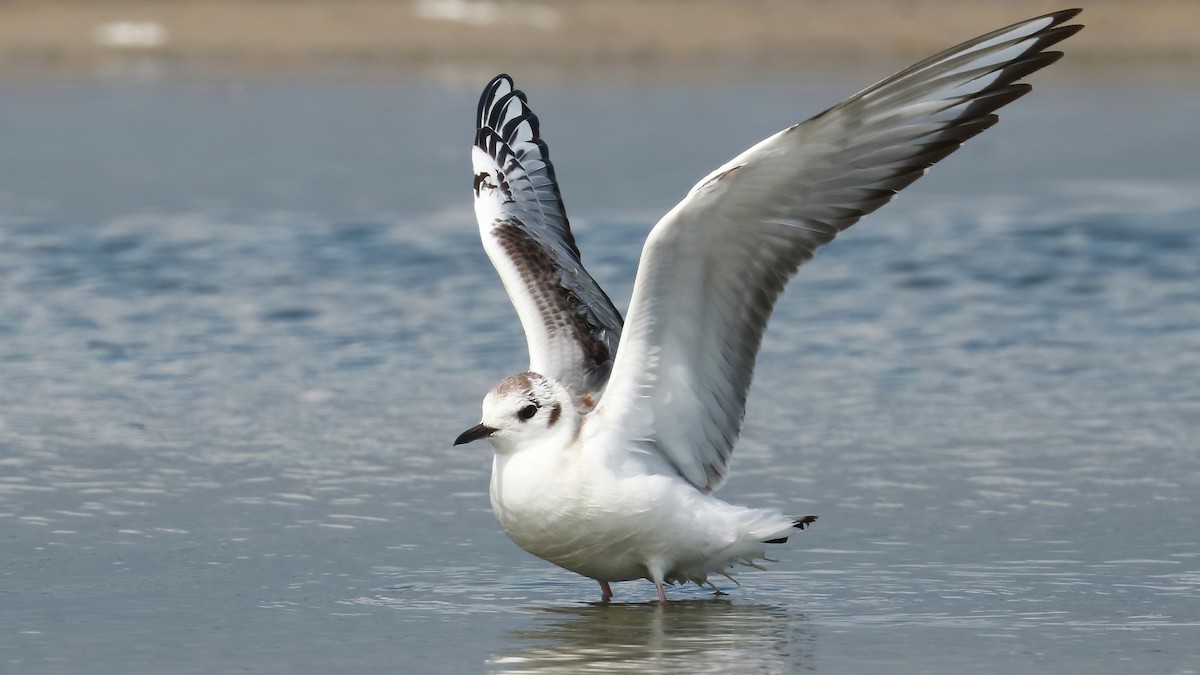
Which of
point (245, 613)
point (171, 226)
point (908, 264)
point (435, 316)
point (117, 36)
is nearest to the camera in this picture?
point (245, 613)

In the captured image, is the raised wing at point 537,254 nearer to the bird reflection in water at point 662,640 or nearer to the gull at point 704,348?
the gull at point 704,348

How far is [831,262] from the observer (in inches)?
509

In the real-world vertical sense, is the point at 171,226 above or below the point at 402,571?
above

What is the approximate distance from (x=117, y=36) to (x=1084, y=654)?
72.2 ft

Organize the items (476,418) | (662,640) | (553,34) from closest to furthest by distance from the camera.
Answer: (662,640), (476,418), (553,34)

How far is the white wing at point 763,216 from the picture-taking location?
20.1 ft

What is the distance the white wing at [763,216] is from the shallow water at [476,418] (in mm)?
738

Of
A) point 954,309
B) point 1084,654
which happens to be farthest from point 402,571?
point 954,309

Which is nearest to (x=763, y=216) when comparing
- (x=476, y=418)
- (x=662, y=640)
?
(x=662, y=640)

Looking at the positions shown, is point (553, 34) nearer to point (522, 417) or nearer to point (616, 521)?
point (522, 417)

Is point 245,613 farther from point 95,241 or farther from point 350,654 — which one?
point 95,241

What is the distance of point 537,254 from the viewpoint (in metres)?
7.64

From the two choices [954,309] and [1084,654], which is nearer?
[1084,654]

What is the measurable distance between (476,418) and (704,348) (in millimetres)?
2537
